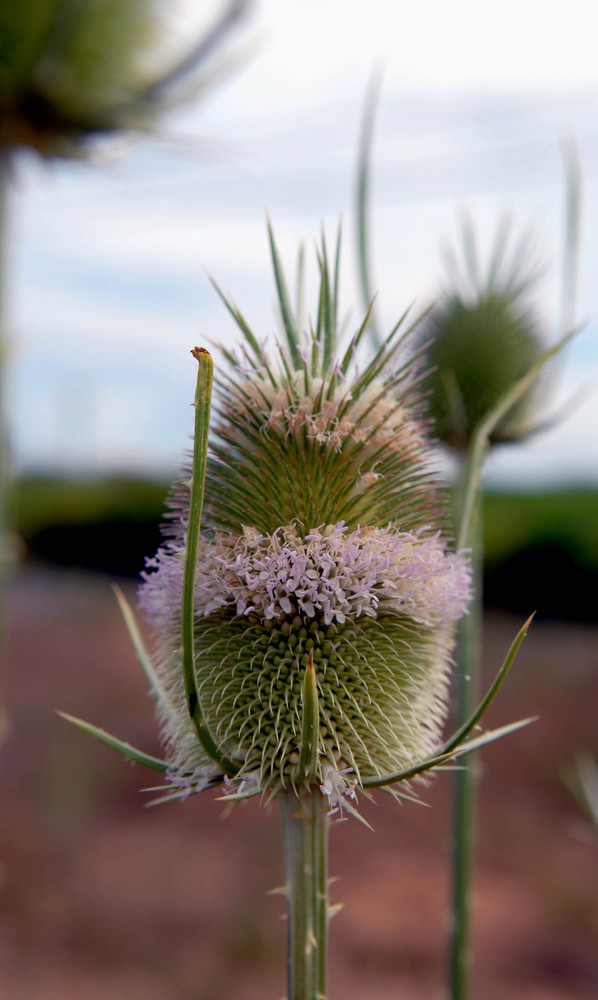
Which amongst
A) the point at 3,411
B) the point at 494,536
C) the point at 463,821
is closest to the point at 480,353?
the point at 463,821

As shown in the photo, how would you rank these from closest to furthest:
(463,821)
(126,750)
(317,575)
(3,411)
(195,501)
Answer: (195,501)
(317,575)
(126,750)
(463,821)
(3,411)

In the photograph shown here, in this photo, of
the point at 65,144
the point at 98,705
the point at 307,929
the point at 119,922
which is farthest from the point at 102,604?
the point at 307,929

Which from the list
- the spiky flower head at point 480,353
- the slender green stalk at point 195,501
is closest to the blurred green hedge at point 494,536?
the spiky flower head at point 480,353

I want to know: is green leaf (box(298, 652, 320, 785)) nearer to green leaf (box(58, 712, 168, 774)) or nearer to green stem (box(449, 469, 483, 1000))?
green leaf (box(58, 712, 168, 774))

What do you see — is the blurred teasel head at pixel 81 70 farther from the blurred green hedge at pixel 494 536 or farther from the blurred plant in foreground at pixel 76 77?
the blurred green hedge at pixel 494 536

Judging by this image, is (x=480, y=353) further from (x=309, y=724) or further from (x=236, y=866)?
(x=236, y=866)

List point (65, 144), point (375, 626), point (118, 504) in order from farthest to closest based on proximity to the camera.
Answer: point (118, 504), point (65, 144), point (375, 626)

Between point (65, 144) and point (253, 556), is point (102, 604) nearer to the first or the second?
point (65, 144)
